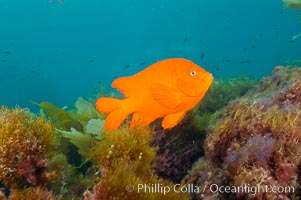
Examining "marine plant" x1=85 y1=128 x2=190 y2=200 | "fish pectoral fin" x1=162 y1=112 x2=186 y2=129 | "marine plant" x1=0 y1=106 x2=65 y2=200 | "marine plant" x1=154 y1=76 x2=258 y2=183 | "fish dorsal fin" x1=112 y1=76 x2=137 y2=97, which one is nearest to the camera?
"marine plant" x1=85 y1=128 x2=190 y2=200

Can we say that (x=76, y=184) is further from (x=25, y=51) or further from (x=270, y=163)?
(x=25, y=51)

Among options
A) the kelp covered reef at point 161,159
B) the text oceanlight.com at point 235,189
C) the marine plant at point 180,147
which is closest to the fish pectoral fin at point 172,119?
the kelp covered reef at point 161,159

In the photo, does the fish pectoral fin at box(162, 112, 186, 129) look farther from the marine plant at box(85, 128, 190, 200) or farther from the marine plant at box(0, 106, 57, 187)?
the marine plant at box(0, 106, 57, 187)

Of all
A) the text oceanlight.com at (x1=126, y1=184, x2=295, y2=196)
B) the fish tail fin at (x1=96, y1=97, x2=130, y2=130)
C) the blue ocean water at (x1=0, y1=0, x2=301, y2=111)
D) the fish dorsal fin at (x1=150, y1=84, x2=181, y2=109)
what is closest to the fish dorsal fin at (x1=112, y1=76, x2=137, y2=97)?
the fish tail fin at (x1=96, y1=97, x2=130, y2=130)

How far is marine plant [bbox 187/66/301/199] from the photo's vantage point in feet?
9.14

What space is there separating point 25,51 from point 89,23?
25.3m

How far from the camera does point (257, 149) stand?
289 centimetres

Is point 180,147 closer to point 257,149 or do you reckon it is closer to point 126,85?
point 126,85

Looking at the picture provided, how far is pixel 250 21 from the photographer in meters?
104

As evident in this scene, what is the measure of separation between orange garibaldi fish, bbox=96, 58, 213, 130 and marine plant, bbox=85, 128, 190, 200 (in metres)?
0.24

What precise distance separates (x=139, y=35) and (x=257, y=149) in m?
116

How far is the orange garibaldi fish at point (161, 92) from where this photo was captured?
10.8 feet

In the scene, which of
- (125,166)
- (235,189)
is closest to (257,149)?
(235,189)

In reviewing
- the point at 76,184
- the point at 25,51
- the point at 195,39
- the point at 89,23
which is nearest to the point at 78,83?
the point at 25,51
